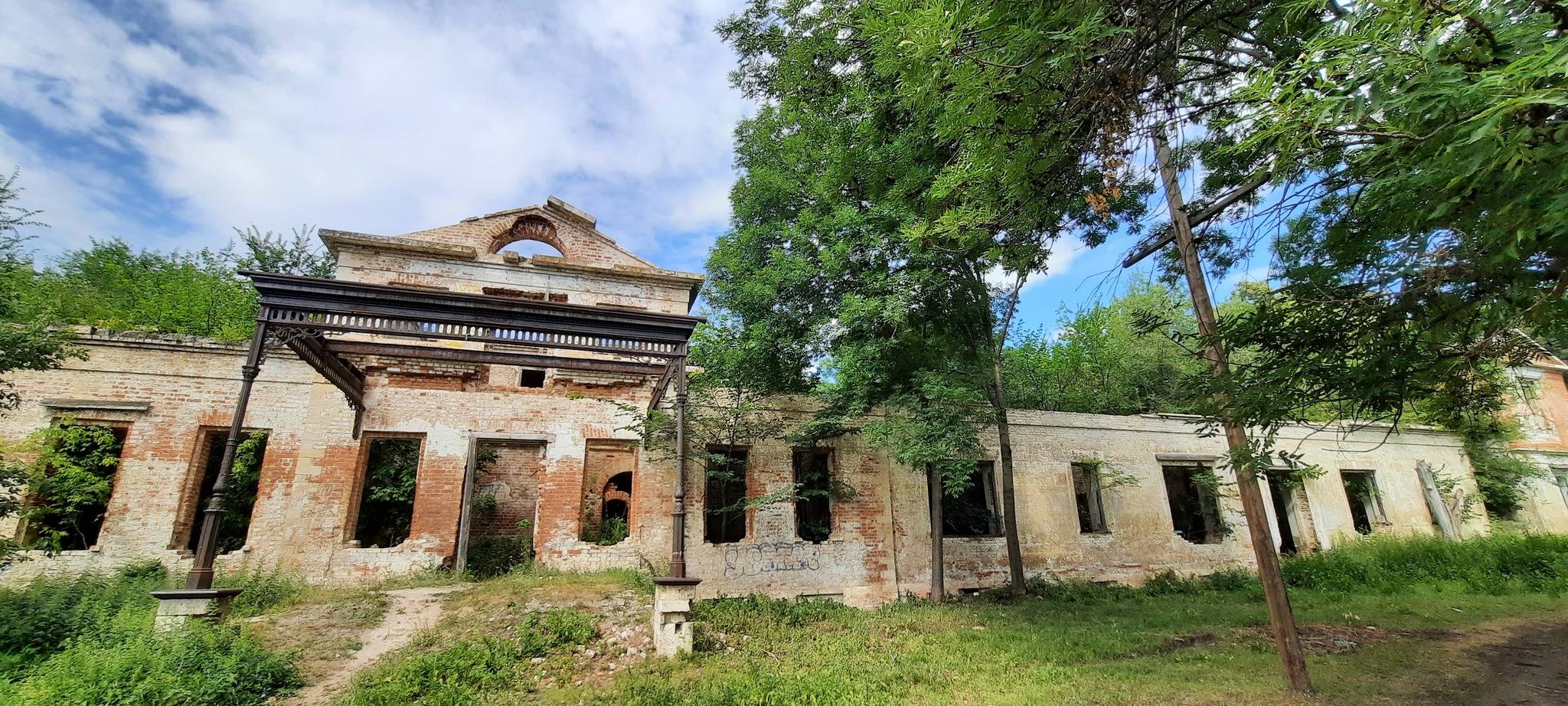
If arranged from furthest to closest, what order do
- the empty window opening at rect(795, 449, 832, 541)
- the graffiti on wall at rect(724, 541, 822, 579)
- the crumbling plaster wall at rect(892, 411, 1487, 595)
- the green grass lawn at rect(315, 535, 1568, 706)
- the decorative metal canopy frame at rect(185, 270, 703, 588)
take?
the crumbling plaster wall at rect(892, 411, 1487, 595) < the empty window opening at rect(795, 449, 832, 541) < the graffiti on wall at rect(724, 541, 822, 579) < the decorative metal canopy frame at rect(185, 270, 703, 588) < the green grass lawn at rect(315, 535, 1568, 706)

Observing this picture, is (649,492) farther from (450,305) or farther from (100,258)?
(100,258)

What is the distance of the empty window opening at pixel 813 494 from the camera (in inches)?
Answer: 463

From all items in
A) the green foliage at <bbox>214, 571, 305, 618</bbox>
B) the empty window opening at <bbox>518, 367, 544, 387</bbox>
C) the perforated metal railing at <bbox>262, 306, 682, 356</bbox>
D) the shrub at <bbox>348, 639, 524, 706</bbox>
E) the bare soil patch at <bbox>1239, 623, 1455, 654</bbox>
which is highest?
the empty window opening at <bbox>518, 367, 544, 387</bbox>

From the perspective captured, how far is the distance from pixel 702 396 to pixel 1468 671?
32.7 ft

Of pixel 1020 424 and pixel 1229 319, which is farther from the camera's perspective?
pixel 1020 424

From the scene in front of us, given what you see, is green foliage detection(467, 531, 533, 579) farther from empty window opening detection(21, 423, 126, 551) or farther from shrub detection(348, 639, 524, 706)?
empty window opening detection(21, 423, 126, 551)

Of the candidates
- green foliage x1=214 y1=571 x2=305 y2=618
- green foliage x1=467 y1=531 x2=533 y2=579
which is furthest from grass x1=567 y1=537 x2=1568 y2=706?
green foliage x1=467 y1=531 x2=533 y2=579

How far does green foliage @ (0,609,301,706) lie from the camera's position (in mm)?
4461

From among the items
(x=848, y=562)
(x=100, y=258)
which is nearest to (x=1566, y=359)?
(x=848, y=562)

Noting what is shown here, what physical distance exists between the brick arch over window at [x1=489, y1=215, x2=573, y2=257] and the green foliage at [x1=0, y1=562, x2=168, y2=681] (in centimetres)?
751

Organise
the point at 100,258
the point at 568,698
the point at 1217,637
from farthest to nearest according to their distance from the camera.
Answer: the point at 100,258
the point at 1217,637
the point at 568,698

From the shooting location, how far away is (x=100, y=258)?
1775 cm

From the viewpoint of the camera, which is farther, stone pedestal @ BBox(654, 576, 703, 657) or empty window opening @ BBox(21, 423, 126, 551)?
empty window opening @ BBox(21, 423, 126, 551)

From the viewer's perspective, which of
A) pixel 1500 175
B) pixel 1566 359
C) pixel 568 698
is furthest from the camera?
pixel 1566 359
